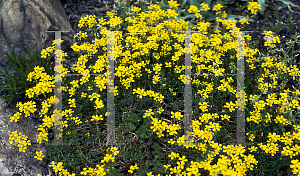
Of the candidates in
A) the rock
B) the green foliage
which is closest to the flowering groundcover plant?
the green foliage

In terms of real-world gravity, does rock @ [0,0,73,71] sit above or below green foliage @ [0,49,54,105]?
above

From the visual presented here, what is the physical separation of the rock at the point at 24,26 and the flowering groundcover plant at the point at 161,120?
44.8 inches

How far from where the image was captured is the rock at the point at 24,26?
5273 mm

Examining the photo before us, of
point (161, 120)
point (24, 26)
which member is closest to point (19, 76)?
point (24, 26)

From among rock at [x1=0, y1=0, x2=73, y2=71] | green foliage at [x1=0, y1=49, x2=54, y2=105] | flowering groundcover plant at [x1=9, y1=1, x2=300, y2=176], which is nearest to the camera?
flowering groundcover plant at [x1=9, y1=1, x2=300, y2=176]

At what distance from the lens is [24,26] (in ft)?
17.6

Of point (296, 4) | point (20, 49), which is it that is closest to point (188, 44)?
point (20, 49)

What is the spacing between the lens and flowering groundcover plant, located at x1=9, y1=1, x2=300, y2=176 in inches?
138

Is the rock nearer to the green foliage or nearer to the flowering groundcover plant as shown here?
the green foliage

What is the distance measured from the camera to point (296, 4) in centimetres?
683

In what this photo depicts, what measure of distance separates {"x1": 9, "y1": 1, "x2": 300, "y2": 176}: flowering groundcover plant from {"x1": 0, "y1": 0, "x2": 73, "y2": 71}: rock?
1139 mm

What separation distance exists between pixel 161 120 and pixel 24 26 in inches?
132

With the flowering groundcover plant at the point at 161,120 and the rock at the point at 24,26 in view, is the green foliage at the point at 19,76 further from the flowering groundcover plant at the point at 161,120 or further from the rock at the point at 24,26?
the rock at the point at 24,26

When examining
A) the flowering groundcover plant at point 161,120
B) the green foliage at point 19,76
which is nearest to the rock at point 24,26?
the green foliage at point 19,76
